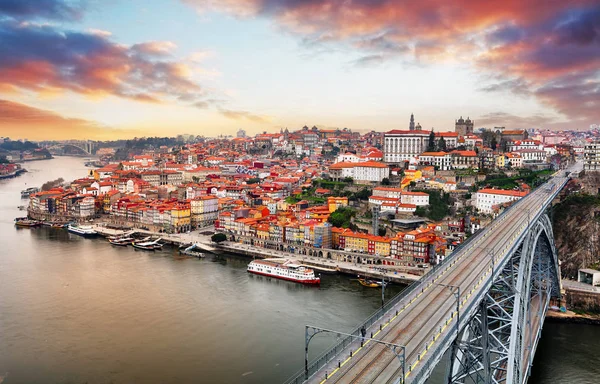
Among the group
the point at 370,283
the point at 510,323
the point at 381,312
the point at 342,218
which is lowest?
the point at 370,283

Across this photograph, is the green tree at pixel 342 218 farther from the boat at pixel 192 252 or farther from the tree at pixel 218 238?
the boat at pixel 192 252

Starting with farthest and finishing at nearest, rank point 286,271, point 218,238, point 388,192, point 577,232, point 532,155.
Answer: point 532,155, point 388,192, point 218,238, point 577,232, point 286,271

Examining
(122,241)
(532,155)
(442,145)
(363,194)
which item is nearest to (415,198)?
(363,194)

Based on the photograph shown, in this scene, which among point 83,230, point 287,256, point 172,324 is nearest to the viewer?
point 172,324

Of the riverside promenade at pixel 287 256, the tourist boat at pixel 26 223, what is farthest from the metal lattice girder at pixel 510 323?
the tourist boat at pixel 26 223

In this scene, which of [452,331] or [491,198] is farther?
[491,198]

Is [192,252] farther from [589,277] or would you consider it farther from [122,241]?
[589,277]
